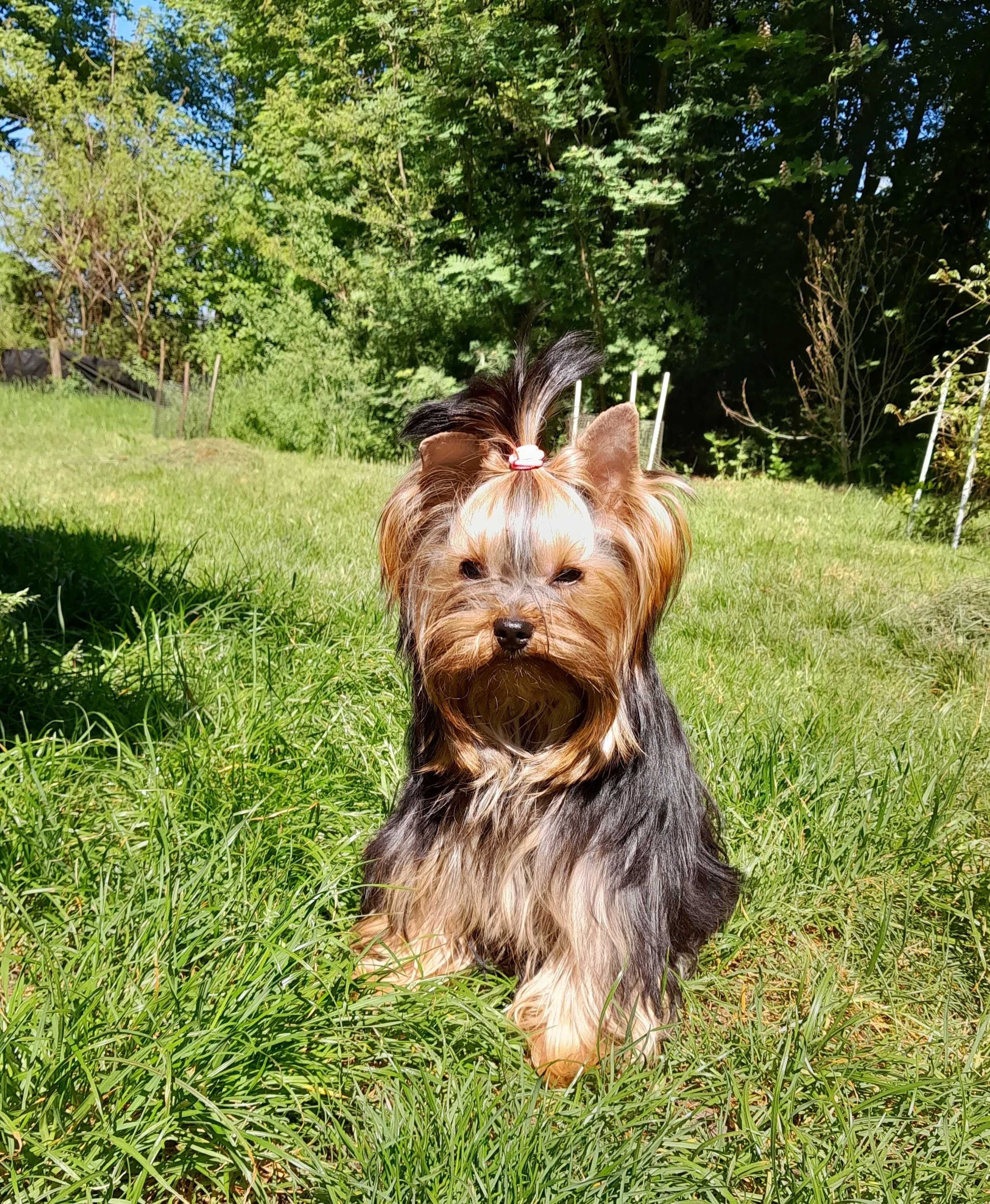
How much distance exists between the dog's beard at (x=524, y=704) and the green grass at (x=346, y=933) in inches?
25.0

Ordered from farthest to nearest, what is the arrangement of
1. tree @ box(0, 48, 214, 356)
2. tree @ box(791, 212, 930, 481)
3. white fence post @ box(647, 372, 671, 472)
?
tree @ box(0, 48, 214, 356)
tree @ box(791, 212, 930, 481)
white fence post @ box(647, 372, 671, 472)

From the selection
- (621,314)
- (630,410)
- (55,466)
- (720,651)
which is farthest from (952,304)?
(630,410)

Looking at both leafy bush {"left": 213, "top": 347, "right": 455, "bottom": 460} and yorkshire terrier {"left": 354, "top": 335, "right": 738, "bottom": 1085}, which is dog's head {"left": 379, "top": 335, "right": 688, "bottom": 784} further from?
leafy bush {"left": 213, "top": 347, "right": 455, "bottom": 460}

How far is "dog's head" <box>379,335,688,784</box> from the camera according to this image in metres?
1.90

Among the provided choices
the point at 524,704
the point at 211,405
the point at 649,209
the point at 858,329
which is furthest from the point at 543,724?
the point at 211,405

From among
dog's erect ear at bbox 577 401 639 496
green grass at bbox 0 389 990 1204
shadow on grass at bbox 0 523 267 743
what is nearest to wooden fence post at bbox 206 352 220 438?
shadow on grass at bbox 0 523 267 743

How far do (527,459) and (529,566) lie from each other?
25cm

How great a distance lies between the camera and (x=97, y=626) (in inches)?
150

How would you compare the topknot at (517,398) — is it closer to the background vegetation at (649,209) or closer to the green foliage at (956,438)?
the green foliage at (956,438)

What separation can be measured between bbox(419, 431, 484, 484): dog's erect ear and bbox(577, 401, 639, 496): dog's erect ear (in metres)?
0.24

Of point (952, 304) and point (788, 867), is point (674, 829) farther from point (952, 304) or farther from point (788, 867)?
point (952, 304)

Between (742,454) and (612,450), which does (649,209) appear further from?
(612,450)

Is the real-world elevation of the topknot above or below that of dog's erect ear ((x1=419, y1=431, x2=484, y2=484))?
above

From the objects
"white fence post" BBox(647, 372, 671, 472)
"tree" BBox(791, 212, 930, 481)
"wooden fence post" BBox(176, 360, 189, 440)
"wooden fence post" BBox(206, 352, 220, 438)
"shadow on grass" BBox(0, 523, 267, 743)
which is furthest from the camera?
"wooden fence post" BBox(206, 352, 220, 438)
